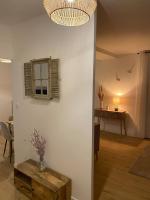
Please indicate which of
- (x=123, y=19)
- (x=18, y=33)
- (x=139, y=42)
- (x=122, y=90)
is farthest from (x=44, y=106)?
(x=122, y=90)

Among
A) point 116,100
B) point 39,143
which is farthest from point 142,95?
point 39,143

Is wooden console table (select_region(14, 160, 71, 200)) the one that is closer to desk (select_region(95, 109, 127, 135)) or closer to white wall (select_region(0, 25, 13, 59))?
white wall (select_region(0, 25, 13, 59))

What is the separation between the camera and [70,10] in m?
1.25

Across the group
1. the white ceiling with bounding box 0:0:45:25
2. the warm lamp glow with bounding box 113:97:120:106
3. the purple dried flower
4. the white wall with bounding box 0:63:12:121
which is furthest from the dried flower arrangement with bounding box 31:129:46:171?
the warm lamp glow with bounding box 113:97:120:106

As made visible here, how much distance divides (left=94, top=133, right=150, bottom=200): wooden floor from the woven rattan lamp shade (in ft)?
7.32

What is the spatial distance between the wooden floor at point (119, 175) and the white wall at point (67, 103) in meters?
0.54

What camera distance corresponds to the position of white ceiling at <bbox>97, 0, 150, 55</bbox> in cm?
206

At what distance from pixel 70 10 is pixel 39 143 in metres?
1.86

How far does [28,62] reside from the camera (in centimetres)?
270

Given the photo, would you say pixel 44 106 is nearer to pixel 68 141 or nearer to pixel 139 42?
pixel 68 141

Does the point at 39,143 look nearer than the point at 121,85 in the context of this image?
Yes

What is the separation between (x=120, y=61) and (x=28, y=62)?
334cm

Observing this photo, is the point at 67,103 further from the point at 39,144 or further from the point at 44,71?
the point at 39,144

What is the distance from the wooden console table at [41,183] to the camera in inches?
81.8
